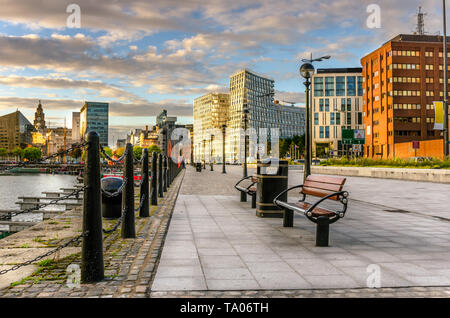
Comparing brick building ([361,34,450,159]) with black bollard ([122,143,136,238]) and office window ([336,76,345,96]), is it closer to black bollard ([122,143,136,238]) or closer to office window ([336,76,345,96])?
office window ([336,76,345,96])

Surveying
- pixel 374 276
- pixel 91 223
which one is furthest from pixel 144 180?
pixel 374 276

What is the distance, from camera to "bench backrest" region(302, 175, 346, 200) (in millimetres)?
6724

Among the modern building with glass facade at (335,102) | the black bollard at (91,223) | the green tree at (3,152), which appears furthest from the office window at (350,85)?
the green tree at (3,152)

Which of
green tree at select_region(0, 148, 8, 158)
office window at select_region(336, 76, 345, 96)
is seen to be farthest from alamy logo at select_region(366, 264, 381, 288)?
green tree at select_region(0, 148, 8, 158)

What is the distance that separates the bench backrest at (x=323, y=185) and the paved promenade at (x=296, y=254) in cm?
78

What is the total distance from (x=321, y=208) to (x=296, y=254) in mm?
1285

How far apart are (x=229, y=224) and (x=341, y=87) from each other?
399 ft


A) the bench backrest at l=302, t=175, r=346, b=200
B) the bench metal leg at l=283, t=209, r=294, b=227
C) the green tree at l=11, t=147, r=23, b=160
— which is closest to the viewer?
the bench backrest at l=302, t=175, r=346, b=200

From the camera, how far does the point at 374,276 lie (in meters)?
4.45

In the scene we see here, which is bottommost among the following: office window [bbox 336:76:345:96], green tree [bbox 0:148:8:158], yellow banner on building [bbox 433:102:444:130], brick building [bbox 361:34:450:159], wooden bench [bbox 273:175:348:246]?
wooden bench [bbox 273:175:348:246]

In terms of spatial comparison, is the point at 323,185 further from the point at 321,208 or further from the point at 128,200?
the point at 128,200

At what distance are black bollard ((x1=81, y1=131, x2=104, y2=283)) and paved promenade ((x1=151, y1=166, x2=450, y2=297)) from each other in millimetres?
721

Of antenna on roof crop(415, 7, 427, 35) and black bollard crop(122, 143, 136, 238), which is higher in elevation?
antenna on roof crop(415, 7, 427, 35)

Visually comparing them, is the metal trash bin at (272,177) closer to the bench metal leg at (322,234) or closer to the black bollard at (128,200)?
the bench metal leg at (322,234)
